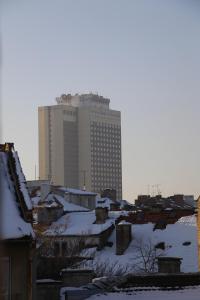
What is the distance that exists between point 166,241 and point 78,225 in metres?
10.9

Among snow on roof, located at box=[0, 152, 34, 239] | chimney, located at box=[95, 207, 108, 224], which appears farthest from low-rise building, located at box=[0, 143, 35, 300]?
chimney, located at box=[95, 207, 108, 224]

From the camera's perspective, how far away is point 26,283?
16.9 meters

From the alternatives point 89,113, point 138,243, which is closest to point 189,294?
point 138,243

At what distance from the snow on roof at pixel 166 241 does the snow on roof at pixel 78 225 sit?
155 cm

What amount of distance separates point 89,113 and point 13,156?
15872 centimetres

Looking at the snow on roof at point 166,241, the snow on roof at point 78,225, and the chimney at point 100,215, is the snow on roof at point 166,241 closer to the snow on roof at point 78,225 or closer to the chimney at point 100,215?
the snow on roof at point 78,225

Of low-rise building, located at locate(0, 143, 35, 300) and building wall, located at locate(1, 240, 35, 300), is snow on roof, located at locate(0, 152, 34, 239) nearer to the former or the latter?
low-rise building, located at locate(0, 143, 35, 300)

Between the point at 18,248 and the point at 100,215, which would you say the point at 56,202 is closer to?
the point at 100,215

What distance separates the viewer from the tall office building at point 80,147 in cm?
16600

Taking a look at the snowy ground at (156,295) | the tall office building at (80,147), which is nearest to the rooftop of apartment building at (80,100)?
the tall office building at (80,147)

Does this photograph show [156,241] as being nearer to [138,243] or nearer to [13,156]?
[138,243]

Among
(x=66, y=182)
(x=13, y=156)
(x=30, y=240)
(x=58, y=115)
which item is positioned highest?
(x=58, y=115)

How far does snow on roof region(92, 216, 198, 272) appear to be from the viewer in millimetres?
45406

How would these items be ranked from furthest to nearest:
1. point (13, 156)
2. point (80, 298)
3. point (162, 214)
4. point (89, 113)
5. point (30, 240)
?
point (89, 113) < point (162, 214) < point (13, 156) < point (80, 298) < point (30, 240)
